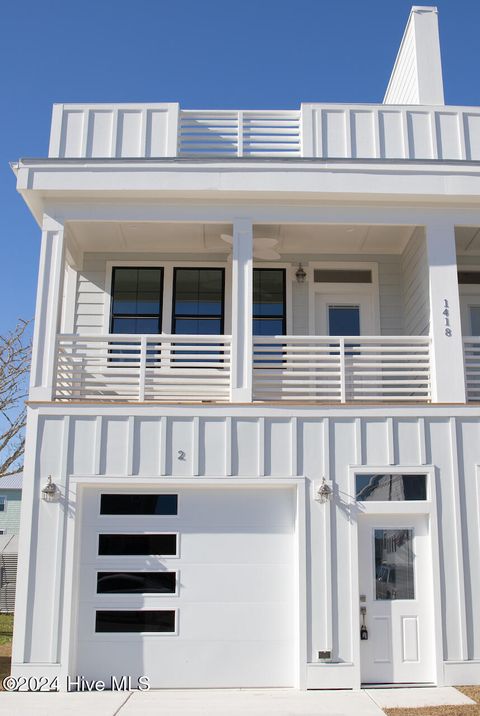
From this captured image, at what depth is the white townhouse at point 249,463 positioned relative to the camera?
29.5 feet

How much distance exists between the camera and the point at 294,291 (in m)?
12.0

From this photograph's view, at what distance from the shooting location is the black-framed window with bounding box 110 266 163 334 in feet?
38.9

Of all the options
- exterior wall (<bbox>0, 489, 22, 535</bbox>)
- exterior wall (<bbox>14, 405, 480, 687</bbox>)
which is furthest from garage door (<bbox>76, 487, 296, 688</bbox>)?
exterior wall (<bbox>0, 489, 22, 535</bbox>)

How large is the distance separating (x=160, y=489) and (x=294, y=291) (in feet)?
13.8

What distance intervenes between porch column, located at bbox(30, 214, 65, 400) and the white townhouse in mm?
25

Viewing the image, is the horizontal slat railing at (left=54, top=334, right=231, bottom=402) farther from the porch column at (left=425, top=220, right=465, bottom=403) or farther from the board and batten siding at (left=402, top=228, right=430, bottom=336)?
the board and batten siding at (left=402, top=228, right=430, bottom=336)

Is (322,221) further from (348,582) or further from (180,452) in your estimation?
(348,582)

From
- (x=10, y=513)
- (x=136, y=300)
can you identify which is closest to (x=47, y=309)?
(x=136, y=300)

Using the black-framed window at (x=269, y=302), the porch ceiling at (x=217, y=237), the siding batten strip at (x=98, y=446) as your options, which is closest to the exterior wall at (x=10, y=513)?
the porch ceiling at (x=217, y=237)

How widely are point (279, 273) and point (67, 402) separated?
433 cm

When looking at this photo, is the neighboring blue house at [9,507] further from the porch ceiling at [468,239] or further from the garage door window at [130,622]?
the porch ceiling at [468,239]

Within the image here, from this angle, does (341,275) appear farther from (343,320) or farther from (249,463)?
(249,463)

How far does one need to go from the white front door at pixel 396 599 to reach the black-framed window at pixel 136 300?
469 cm

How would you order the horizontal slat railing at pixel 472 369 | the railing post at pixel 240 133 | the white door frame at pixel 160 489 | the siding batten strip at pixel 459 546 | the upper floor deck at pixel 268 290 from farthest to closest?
1. the upper floor deck at pixel 268 290
2. the railing post at pixel 240 133
3. the horizontal slat railing at pixel 472 369
4. the siding batten strip at pixel 459 546
5. the white door frame at pixel 160 489
